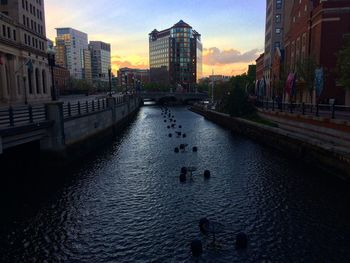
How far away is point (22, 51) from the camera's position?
65250 mm

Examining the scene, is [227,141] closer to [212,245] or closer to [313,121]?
[313,121]

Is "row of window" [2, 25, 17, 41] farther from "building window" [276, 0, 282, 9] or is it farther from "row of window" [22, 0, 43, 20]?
"building window" [276, 0, 282, 9]

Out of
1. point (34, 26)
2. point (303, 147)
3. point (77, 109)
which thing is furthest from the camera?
point (34, 26)

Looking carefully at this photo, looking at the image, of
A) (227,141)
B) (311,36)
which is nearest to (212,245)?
(227,141)

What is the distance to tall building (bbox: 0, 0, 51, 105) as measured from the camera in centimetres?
5779

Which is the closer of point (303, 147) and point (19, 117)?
point (19, 117)

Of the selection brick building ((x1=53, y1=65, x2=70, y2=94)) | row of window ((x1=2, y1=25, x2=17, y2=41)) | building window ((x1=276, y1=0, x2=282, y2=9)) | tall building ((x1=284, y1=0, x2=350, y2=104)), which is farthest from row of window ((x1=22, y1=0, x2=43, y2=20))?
building window ((x1=276, y1=0, x2=282, y2=9))

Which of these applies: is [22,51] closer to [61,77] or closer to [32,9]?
[32,9]

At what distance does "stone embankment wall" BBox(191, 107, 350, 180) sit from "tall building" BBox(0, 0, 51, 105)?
39441 millimetres

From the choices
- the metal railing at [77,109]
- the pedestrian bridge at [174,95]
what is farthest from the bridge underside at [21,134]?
the pedestrian bridge at [174,95]

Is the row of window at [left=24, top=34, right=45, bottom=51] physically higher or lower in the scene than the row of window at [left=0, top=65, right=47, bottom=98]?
higher

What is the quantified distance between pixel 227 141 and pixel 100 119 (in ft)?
59.5

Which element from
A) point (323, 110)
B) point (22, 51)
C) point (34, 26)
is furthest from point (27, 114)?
point (34, 26)

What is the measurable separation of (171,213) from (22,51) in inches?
2514
